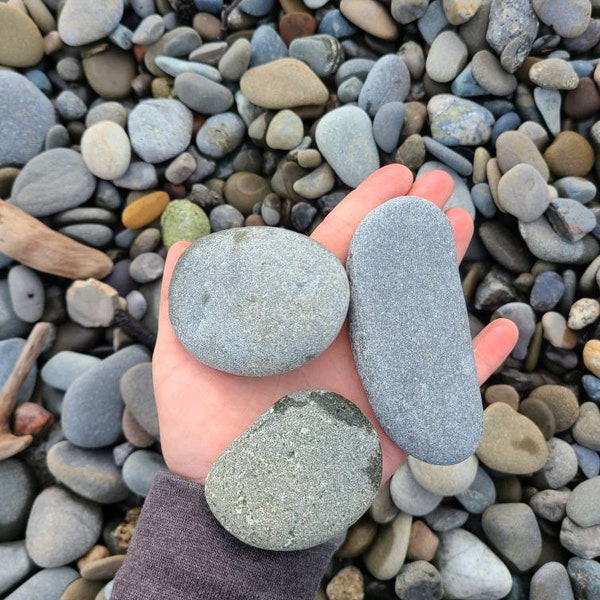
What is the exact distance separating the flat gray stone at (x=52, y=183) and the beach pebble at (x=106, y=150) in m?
0.04

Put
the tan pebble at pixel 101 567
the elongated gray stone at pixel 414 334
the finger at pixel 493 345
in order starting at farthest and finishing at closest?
1. the tan pebble at pixel 101 567
2. the finger at pixel 493 345
3. the elongated gray stone at pixel 414 334

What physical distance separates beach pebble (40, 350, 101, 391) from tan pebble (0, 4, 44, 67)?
0.96m

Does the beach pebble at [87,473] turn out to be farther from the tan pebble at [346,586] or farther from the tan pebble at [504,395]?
the tan pebble at [504,395]

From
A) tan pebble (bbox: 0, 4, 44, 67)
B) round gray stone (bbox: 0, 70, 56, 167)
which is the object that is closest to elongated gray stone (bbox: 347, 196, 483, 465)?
round gray stone (bbox: 0, 70, 56, 167)

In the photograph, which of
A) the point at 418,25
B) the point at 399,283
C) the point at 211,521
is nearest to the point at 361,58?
the point at 418,25

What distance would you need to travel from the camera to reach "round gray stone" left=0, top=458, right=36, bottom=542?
5.00ft

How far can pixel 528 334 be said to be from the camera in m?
1.54

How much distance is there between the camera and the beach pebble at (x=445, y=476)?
1.43m

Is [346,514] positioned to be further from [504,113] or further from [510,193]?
[504,113]

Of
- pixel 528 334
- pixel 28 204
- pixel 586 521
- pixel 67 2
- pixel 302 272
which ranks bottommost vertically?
pixel 586 521

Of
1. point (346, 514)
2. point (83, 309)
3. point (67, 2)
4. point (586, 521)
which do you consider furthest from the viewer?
point (67, 2)

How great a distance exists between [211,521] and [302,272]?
542mm

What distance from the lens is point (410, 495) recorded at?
147 cm

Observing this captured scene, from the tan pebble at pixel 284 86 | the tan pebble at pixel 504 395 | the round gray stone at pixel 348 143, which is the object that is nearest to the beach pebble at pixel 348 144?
the round gray stone at pixel 348 143
